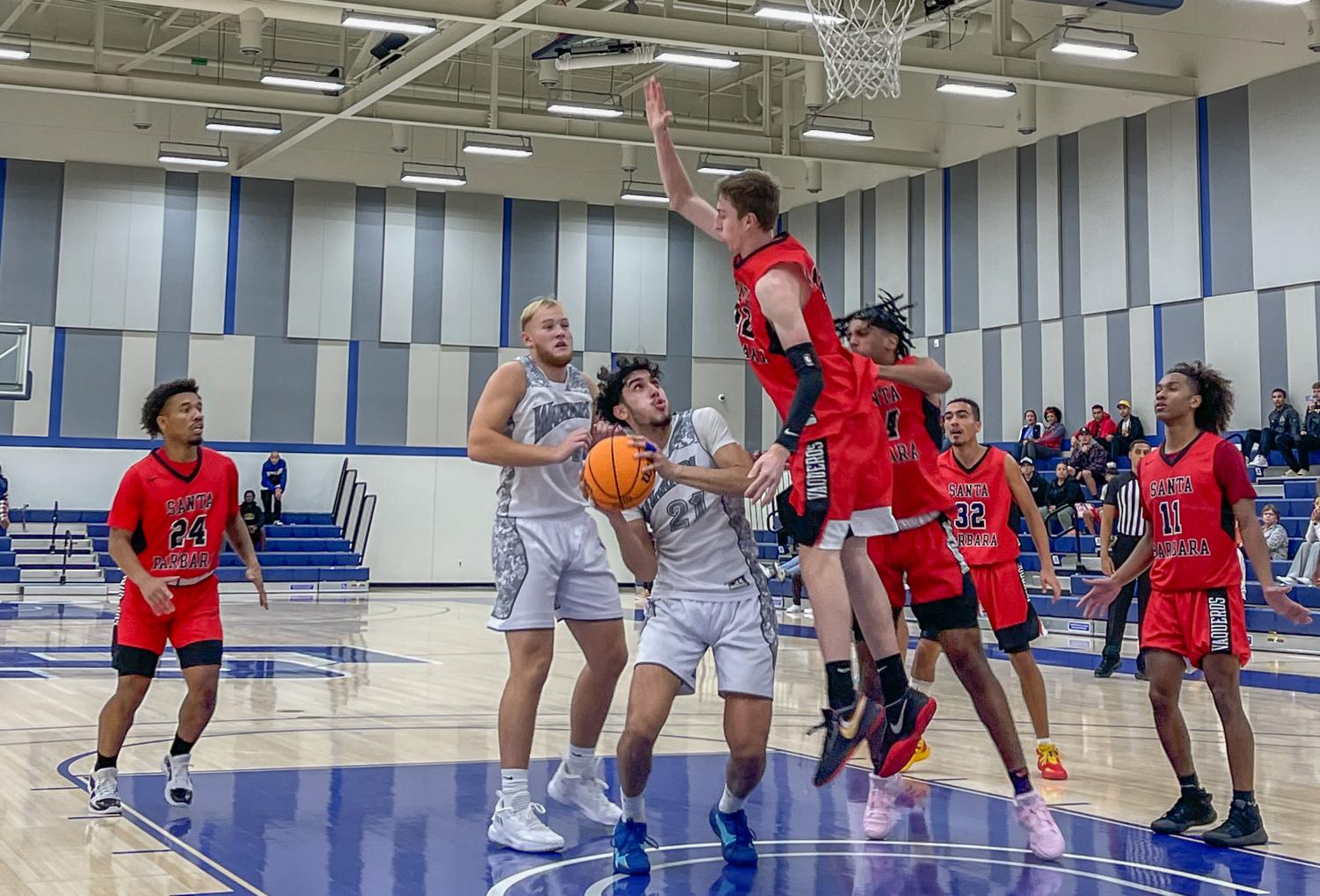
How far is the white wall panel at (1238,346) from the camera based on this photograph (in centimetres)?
1930

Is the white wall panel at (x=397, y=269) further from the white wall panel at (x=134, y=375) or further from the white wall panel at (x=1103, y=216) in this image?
the white wall panel at (x=1103, y=216)

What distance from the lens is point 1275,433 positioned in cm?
1773

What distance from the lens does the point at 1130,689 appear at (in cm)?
1141

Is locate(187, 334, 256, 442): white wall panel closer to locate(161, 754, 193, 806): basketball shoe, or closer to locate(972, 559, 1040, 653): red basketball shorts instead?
locate(972, 559, 1040, 653): red basketball shorts

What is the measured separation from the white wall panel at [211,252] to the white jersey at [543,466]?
71.0 ft

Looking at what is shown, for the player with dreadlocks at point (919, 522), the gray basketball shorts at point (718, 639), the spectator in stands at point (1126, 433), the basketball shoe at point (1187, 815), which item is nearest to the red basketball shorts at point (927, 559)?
the player with dreadlocks at point (919, 522)

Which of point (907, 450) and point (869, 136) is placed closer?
point (907, 450)

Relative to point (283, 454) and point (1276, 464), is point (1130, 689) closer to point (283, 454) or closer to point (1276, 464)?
point (1276, 464)

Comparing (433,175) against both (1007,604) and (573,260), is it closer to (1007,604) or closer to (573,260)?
(573,260)

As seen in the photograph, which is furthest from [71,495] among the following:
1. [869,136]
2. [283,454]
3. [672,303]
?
[869,136]

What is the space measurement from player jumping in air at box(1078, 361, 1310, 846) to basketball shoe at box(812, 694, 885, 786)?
160 cm

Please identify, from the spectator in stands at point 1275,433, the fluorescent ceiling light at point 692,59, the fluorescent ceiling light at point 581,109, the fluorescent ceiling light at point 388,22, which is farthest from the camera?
the fluorescent ceiling light at point 581,109

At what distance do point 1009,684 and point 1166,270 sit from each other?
446 inches

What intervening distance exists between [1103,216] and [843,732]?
1863 cm
